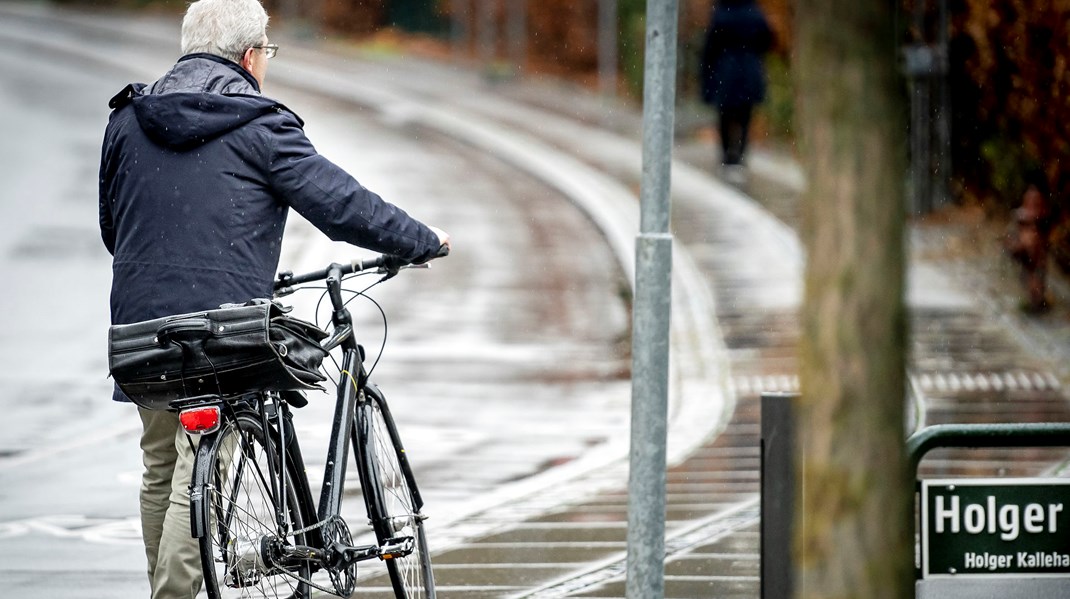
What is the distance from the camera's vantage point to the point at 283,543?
16.1ft

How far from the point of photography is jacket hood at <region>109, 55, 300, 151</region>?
4.84 meters

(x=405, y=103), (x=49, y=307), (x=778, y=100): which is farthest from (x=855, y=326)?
(x=405, y=103)

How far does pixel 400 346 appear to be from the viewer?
41.1 ft

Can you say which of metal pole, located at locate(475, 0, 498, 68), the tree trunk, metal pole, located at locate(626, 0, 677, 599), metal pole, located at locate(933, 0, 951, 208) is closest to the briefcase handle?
metal pole, located at locate(626, 0, 677, 599)

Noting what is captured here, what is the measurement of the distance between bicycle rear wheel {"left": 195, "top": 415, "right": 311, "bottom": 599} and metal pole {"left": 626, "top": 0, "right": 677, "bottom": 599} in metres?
1.07

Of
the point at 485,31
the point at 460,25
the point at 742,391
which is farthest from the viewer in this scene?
the point at 460,25

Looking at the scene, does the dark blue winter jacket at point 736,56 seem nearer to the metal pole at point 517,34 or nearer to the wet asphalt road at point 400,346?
the wet asphalt road at point 400,346

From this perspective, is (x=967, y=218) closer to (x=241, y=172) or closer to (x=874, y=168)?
(x=241, y=172)

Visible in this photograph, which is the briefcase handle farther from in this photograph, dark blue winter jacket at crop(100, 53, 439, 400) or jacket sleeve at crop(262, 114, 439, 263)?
jacket sleeve at crop(262, 114, 439, 263)

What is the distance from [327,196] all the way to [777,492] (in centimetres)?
162

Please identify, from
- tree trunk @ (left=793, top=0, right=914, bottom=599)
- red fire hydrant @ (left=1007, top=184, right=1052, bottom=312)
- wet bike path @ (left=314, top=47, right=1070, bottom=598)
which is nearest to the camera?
tree trunk @ (left=793, top=0, right=914, bottom=599)

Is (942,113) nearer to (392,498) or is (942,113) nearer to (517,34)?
(392,498)

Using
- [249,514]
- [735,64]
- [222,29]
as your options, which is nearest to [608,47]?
[735,64]

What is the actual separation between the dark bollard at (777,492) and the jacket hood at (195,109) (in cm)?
174
